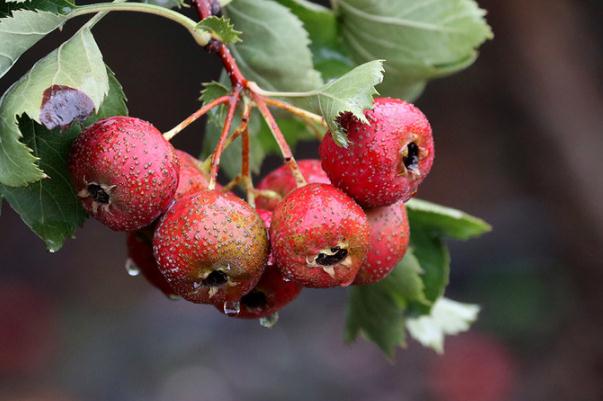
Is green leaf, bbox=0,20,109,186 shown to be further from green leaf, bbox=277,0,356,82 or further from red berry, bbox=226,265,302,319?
green leaf, bbox=277,0,356,82

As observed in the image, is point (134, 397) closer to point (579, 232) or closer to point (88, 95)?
point (579, 232)

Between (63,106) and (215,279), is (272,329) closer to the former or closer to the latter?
(215,279)

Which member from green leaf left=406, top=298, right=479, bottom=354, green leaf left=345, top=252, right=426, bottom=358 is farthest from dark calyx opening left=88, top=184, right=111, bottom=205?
green leaf left=406, top=298, right=479, bottom=354

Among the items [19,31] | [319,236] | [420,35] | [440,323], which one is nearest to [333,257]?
[319,236]

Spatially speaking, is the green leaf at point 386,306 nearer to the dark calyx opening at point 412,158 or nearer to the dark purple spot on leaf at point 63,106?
the dark calyx opening at point 412,158

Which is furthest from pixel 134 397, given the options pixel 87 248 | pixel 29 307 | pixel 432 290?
pixel 432 290

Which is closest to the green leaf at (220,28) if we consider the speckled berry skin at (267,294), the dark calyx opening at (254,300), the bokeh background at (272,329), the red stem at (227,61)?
the red stem at (227,61)
